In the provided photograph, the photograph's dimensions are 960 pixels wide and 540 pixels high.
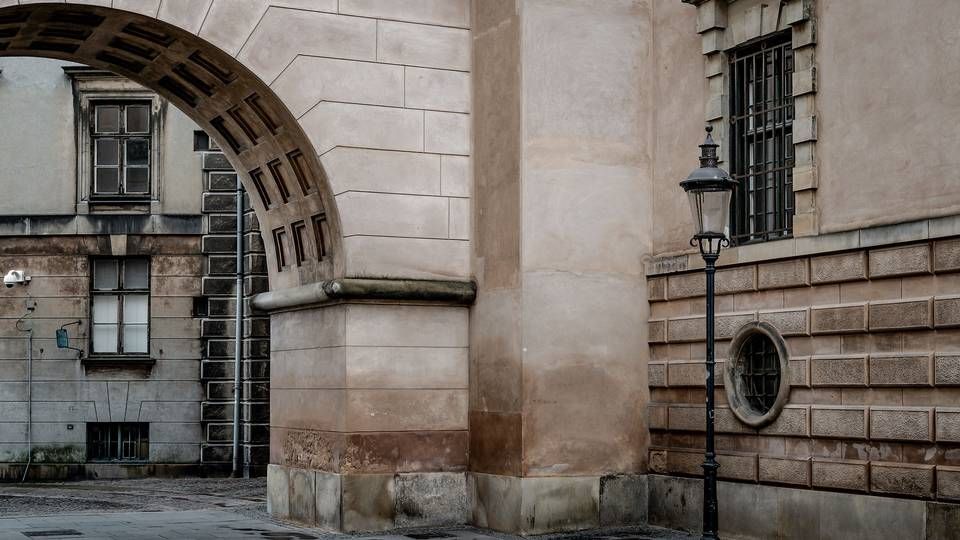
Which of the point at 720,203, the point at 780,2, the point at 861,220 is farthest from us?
the point at 780,2

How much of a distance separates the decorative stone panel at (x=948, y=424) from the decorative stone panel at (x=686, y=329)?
12.9 ft

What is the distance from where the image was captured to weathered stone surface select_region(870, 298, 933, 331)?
14.0 m

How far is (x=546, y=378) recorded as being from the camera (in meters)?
17.8

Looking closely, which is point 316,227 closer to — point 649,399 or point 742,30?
point 649,399

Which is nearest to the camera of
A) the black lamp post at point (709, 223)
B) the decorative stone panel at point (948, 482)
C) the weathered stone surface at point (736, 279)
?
the decorative stone panel at point (948, 482)

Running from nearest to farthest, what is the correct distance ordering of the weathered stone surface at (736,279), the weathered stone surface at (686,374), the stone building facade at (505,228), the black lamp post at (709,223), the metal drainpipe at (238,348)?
the black lamp post at (709,223), the weathered stone surface at (736,279), the stone building facade at (505,228), the weathered stone surface at (686,374), the metal drainpipe at (238,348)

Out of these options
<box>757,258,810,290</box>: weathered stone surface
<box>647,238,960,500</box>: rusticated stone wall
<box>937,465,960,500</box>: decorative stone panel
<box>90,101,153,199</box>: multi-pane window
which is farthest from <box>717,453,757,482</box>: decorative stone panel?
<box>90,101,153,199</box>: multi-pane window

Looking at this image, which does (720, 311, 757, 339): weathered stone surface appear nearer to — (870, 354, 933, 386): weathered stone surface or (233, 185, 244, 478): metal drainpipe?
(870, 354, 933, 386): weathered stone surface

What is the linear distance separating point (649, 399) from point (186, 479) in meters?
13.2

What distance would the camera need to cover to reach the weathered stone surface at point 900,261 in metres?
14.1

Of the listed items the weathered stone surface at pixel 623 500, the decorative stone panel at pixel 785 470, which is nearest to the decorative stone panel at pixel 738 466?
the decorative stone panel at pixel 785 470

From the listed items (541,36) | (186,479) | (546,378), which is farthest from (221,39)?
(186,479)

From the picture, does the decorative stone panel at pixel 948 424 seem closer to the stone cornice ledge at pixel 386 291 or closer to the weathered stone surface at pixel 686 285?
the weathered stone surface at pixel 686 285

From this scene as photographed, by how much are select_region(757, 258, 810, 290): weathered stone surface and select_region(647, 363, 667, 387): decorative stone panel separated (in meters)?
2.24
